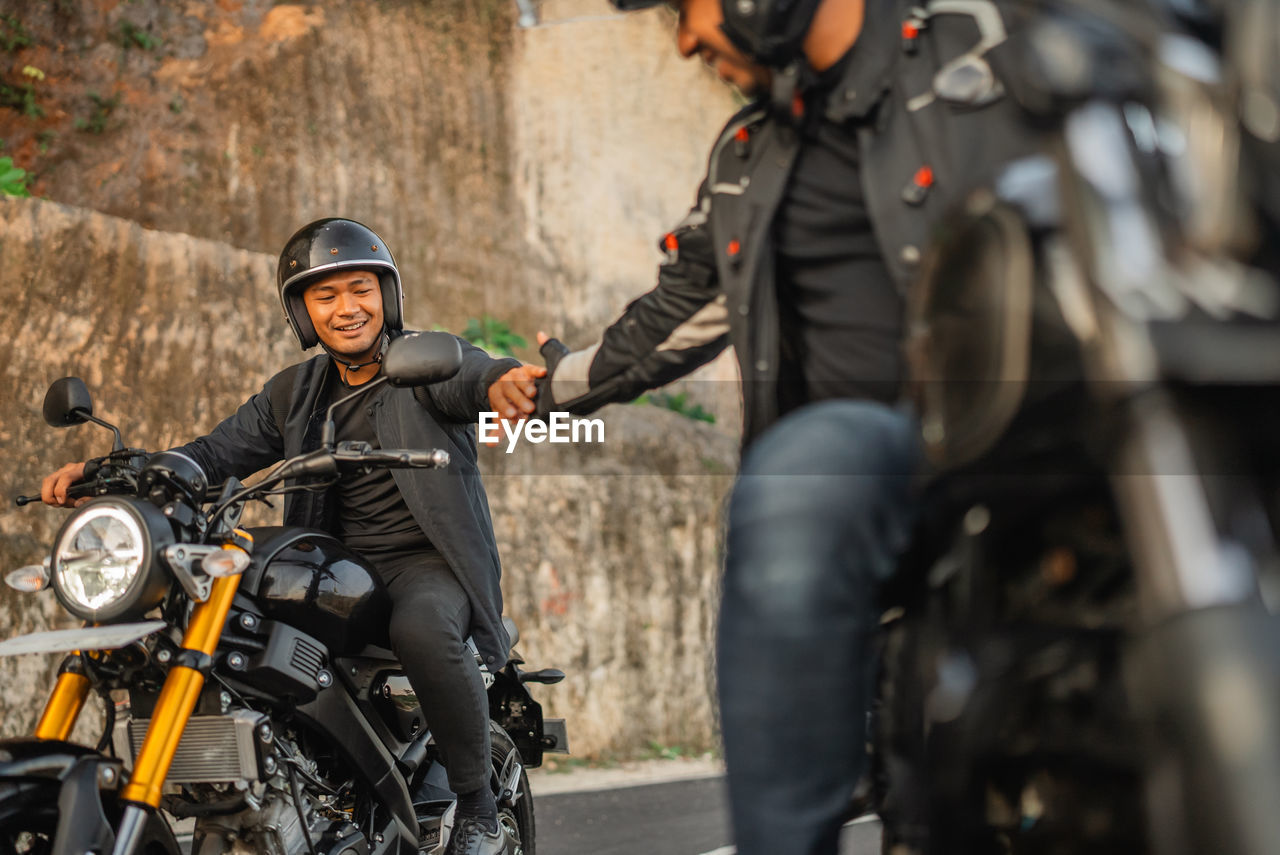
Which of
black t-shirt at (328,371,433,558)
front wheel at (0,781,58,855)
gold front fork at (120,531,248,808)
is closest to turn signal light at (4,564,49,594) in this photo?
gold front fork at (120,531,248,808)

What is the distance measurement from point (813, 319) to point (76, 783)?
1779 millimetres

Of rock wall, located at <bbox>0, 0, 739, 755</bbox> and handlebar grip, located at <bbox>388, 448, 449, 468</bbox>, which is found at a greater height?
rock wall, located at <bbox>0, 0, 739, 755</bbox>

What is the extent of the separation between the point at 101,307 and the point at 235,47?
9.87 metres

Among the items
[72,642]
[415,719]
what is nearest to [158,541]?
[72,642]

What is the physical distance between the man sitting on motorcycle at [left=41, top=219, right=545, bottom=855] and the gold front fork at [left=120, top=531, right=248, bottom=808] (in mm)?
676

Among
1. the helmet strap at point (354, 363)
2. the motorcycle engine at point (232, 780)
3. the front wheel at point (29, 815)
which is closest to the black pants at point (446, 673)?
the motorcycle engine at point (232, 780)

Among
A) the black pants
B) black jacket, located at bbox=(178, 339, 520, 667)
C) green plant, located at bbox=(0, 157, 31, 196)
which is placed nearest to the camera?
the black pants

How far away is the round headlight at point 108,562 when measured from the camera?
277cm

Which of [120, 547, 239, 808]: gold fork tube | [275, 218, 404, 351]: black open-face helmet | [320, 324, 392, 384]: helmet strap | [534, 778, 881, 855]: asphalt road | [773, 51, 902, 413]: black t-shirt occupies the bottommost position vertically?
[534, 778, 881, 855]: asphalt road

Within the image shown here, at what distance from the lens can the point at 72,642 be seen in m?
2.64

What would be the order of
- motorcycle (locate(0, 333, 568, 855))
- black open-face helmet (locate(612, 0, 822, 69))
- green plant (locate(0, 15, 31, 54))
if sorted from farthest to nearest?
green plant (locate(0, 15, 31, 54)), motorcycle (locate(0, 333, 568, 855)), black open-face helmet (locate(612, 0, 822, 69))

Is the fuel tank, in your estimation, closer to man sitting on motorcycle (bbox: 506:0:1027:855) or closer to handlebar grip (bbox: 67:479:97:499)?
handlebar grip (bbox: 67:479:97:499)

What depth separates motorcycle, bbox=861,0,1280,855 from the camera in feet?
3.77

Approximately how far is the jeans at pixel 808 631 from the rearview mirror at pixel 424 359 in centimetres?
138
